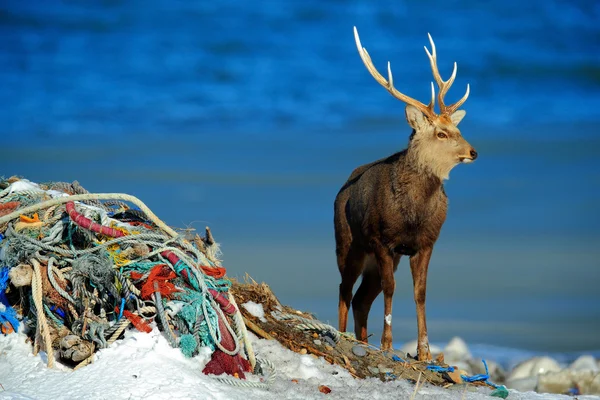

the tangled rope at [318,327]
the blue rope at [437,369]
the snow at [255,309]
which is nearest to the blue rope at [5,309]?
the snow at [255,309]

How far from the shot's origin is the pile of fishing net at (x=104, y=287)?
6.36 metres

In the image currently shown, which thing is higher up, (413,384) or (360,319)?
(360,319)

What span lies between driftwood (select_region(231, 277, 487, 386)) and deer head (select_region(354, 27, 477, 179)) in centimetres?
260

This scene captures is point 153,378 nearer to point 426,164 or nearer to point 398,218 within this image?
point 398,218

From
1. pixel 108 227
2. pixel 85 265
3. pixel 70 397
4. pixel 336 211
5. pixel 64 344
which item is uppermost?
pixel 336 211

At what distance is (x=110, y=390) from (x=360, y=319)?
616 cm

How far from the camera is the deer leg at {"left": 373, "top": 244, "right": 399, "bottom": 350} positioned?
9.43 meters

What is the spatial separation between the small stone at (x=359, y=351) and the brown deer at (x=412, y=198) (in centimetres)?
118

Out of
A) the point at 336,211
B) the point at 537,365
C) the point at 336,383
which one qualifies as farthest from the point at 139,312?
the point at 537,365

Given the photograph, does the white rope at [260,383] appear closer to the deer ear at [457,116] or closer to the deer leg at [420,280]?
the deer leg at [420,280]

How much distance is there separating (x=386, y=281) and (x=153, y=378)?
14.7ft

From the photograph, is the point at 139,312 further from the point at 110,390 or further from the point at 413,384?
the point at 413,384

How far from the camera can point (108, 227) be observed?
7062 millimetres

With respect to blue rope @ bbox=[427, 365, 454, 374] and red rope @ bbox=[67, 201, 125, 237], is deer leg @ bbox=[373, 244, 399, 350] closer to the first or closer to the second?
blue rope @ bbox=[427, 365, 454, 374]
